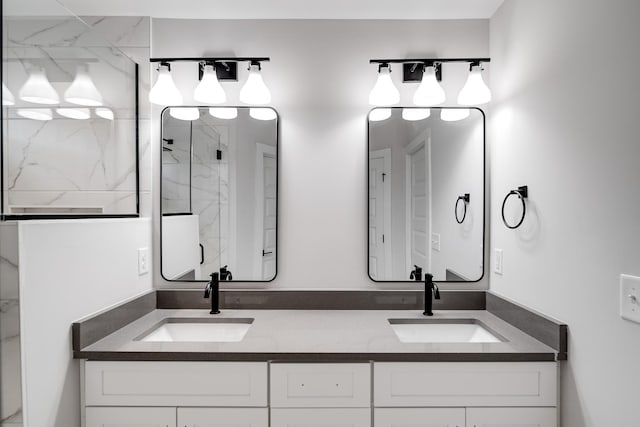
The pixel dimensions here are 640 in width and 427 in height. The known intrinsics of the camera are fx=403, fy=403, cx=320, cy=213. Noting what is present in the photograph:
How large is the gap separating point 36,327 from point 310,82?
5.10 feet

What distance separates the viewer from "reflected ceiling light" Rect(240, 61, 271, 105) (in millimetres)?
1951

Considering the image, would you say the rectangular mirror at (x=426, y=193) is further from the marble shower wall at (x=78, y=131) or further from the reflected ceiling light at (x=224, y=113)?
the marble shower wall at (x=78, y=131)

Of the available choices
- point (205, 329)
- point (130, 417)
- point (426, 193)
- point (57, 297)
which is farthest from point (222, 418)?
point (426, 193)

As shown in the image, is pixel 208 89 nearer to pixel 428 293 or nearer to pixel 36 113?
pixel 36 113

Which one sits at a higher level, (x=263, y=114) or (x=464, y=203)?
(x=263, y=114)

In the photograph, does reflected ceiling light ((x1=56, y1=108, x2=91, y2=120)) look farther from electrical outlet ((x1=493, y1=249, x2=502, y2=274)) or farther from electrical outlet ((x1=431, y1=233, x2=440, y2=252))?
electrical outlet ((x1=493, y1=249, x2=502, y2=274))

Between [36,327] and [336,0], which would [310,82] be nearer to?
[336,0]

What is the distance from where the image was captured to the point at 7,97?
1.30 m

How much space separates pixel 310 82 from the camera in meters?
2.07

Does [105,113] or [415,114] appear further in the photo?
[415,114]

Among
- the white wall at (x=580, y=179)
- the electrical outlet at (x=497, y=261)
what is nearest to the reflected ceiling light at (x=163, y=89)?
the white wall at (x=580, y=179)

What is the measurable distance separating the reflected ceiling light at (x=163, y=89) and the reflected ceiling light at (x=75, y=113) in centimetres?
30

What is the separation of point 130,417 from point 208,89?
1438 millimetres

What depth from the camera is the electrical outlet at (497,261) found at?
6.33 feet
